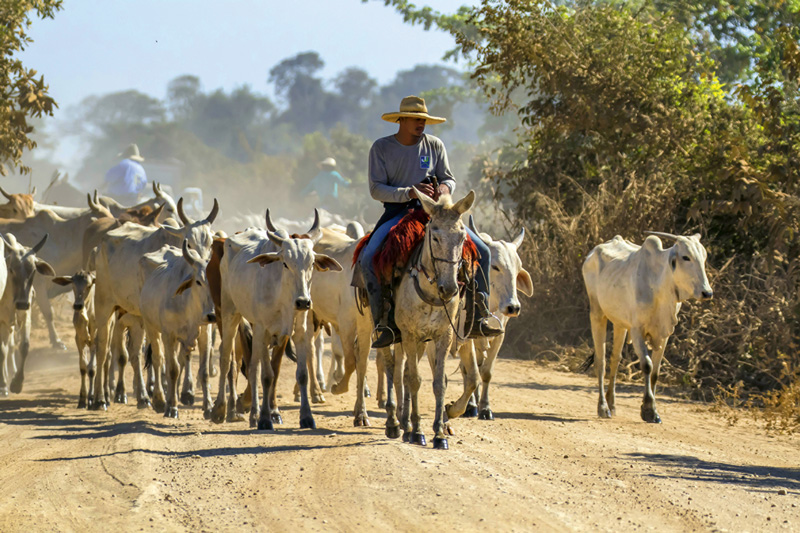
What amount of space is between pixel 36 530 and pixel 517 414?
19.4ft

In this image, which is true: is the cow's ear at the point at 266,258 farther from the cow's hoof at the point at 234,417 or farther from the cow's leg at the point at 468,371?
the cow's leg at the point at 468,371

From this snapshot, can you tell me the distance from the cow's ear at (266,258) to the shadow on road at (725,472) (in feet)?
11.1

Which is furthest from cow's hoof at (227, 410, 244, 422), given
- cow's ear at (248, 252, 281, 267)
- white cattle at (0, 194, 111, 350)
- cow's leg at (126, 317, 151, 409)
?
white cattle at (0, 194, 111, 350)

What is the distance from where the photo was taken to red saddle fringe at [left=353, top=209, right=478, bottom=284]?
7.87 meters

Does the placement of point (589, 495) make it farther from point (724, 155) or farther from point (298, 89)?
point (298, 89)

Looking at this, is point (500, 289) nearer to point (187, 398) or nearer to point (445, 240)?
point (445, 240)

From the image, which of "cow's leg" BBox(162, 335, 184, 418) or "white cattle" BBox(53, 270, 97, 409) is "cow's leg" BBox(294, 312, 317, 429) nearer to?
"cow's leg" BBox(162, 335, 184, 418)

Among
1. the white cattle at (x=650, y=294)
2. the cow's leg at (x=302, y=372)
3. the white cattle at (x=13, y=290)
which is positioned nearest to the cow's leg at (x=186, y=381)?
the cow's leg at (x=302, y=372)

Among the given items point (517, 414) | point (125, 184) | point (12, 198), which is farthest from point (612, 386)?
point (125, 184)

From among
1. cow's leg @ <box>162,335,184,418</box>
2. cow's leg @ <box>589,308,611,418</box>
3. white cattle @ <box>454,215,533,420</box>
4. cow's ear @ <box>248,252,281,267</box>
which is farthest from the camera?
cow's leg @ <box>589,308,611,418</box>

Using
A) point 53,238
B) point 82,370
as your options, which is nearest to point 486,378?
point 82,370

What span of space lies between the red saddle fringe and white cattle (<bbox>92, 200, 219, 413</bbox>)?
377 cm

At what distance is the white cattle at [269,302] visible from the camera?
8977mm

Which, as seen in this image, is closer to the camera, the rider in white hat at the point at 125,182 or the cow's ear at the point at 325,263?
the cow's ear at the point at 325,263
